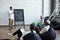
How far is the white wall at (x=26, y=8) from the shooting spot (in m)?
9.76

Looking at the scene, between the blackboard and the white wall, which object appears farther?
the white wall

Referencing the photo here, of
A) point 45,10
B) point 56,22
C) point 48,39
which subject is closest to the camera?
point 48,39

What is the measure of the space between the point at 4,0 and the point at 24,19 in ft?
5.42

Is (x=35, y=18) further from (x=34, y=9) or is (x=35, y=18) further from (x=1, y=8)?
(x=1, y=8)

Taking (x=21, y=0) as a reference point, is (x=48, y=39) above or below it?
below

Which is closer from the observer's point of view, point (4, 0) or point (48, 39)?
point (48, 39)

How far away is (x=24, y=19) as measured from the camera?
9953mm

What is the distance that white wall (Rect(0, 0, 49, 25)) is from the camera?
9.76 m

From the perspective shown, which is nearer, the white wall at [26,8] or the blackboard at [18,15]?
the blackboard at [18,15]

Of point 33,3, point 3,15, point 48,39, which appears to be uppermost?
point 33,3

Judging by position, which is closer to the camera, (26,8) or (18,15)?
(18,15)

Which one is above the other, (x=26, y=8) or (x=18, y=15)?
(x=26, y=8)

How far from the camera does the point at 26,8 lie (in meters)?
9.94

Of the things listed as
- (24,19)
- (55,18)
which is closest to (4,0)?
(24,19)
